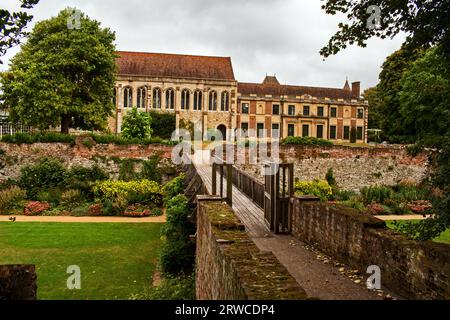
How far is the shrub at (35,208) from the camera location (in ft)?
64.0

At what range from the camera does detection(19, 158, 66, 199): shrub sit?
23.0 meters

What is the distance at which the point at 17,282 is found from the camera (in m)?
6.15

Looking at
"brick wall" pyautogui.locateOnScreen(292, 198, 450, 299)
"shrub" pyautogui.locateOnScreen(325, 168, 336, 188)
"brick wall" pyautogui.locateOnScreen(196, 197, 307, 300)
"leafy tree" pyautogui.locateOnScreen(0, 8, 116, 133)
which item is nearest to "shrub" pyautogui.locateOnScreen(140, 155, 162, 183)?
"leafy tree" pyautogui.locateOnScreen(0, 8, 116, 133)

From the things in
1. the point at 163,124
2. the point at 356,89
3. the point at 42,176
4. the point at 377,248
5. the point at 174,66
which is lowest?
the point at 42,176

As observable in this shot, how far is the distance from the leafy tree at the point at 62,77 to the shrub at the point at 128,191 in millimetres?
7148

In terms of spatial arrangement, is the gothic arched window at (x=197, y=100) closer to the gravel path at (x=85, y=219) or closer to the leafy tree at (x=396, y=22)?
the gravel path at (x=85, y=219)

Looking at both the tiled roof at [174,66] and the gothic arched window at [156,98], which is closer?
the gothic arched window at [156,98]

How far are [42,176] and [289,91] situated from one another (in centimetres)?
3856

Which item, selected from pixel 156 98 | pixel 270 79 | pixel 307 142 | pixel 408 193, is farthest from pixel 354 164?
pixel 270 79

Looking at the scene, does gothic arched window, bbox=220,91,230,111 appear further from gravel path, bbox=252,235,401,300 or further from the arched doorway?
gravel path, bbox=252,235,401,300

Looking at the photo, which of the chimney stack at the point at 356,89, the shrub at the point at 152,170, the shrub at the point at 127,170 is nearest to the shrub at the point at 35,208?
the shrub at the point at 127,170

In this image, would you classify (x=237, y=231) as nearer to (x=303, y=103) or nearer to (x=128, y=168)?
(x=128, y=168)

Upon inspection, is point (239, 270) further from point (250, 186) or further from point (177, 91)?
point (177, 91)
